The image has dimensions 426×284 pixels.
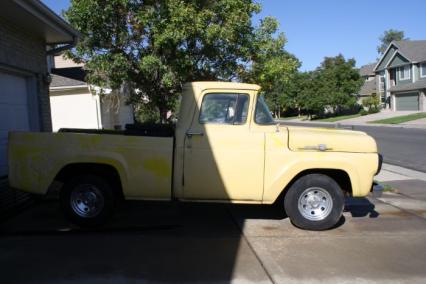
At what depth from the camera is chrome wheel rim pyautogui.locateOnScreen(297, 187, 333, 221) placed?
6.79m

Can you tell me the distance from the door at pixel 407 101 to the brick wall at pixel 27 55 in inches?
1923

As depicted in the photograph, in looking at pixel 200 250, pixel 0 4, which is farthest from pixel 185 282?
pixel 0 4

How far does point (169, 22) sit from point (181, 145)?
545cm

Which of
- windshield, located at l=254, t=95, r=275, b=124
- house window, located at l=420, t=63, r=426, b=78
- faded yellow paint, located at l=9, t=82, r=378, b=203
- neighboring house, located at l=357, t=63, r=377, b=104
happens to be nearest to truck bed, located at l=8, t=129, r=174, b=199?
faded yellow paint, located at l=9, t=82, r=378, b=203

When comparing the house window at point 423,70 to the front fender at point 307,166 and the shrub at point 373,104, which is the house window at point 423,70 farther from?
the front fender at point 307,166

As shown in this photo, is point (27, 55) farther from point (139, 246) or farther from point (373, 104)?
point (373, 104)

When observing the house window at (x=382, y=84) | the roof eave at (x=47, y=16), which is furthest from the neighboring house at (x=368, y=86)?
the roof eave at (x=47, y=16)

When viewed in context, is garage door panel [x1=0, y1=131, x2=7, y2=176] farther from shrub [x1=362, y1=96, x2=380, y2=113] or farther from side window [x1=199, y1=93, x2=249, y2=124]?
shrub [x1=362, y1=96, x2=380, y2=113]

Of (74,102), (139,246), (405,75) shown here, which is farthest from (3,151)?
(405,75)

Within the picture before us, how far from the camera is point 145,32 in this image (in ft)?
39.0

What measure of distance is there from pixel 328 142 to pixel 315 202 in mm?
852

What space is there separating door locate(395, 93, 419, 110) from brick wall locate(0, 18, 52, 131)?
160 feet

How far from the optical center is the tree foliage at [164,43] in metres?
11.3

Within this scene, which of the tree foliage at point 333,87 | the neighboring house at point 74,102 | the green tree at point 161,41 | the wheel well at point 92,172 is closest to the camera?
the wheel well at point 92,172
